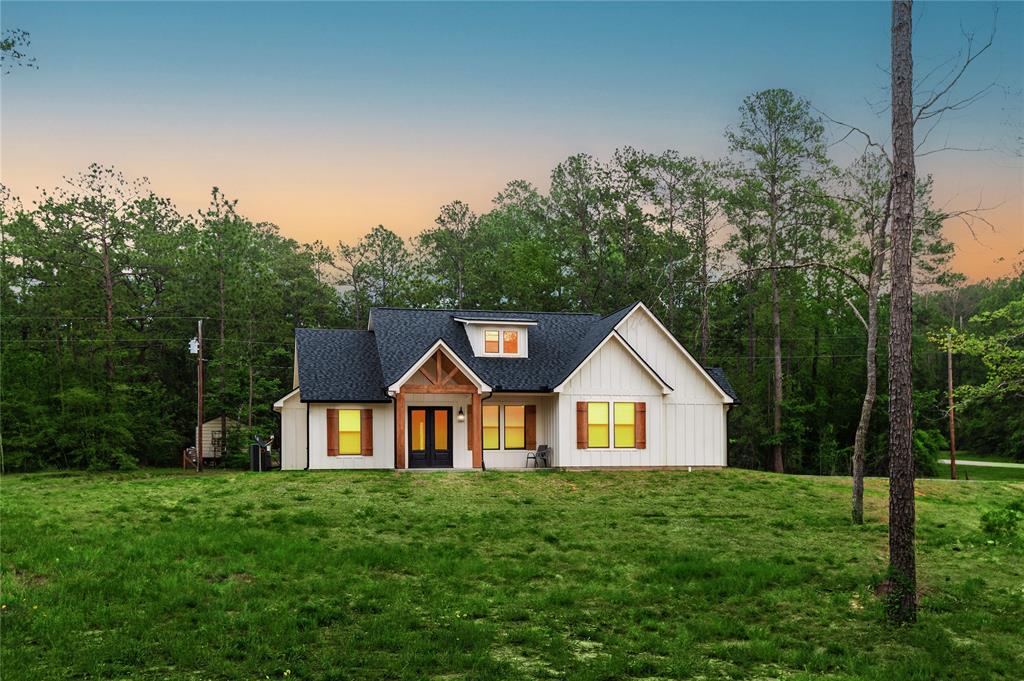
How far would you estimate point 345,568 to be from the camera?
1256cm

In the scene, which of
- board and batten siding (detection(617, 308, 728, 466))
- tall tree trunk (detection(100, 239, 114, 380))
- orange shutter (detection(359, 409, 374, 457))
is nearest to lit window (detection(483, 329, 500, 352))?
board and batten siding (detection(617, 308, 728, 466))

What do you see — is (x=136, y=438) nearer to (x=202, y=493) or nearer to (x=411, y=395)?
(x=411, y=395)

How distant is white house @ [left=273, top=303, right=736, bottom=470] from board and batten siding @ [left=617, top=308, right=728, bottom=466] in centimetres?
4

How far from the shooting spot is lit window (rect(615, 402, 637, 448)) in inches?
1091

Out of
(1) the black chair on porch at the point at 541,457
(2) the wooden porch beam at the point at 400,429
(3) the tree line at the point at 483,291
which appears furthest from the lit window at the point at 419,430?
(3) the tree line at the point at 483,291

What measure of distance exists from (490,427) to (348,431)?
485 centimetres

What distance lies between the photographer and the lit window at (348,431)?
27.2m

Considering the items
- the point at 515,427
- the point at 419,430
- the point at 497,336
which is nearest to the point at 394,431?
the point at 419,430

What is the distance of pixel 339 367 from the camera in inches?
1131

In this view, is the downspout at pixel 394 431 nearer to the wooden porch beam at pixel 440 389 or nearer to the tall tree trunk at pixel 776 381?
the wooden porch beam at pixel 440 389

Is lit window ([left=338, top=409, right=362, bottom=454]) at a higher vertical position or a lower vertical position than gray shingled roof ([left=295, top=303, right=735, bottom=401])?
lower

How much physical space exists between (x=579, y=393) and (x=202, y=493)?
40.7 ft

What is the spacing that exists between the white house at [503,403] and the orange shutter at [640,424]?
0.12ft

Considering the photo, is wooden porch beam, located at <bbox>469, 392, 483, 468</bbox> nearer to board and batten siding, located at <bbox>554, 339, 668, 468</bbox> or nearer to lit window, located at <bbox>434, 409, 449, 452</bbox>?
lit window, located at <bbox>434, 409, 449, 452</bbox>
